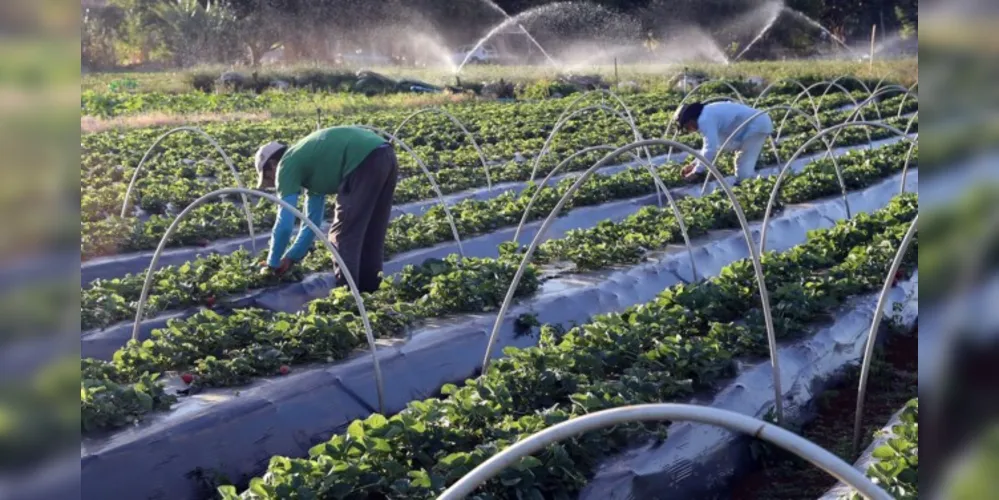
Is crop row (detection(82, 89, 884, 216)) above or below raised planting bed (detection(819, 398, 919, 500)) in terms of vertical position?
below

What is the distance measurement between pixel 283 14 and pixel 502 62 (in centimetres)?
1285

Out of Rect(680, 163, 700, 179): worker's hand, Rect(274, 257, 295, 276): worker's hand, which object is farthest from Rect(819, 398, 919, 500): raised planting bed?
Rect(680, 163, 700, 179): worker's hand

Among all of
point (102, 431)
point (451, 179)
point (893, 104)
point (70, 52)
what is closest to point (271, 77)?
point (893, 104)

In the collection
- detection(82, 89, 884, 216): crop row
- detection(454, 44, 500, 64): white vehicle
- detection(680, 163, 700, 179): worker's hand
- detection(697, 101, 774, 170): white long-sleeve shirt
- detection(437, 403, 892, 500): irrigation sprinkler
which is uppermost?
detection(437, 403, 892, 500): irrigation sprinkler

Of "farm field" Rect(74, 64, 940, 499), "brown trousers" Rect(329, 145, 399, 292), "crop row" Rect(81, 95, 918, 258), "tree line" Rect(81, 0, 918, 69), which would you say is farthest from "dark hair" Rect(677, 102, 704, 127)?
"tree line" Rect(81, 0, 918, 69)

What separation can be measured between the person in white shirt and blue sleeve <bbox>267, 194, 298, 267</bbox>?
20.6ft

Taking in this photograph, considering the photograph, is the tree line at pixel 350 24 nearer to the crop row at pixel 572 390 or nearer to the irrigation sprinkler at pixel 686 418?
the crop row at pixel 572 390

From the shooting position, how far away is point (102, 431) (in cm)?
524

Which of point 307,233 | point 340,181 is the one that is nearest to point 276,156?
point 340,181

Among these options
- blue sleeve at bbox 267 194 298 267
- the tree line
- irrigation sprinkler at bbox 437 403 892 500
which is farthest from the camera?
the tree line

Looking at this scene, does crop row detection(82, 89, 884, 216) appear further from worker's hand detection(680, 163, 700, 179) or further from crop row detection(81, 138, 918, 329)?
worker's hand detection(680, 163, 700, 179)

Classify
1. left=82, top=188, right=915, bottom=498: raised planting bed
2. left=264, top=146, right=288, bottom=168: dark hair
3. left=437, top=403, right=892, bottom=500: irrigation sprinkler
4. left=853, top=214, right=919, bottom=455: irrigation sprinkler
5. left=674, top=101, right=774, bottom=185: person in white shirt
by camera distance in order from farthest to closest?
1. left=674, top=101, right=774, bottom=185: person in white shirt
2. left=264, top=146, right=288, bottom=168: dark hair
3. left=853, top=214, right=919, bottom=455: irrigation sprinkler
4. left=82, top=188, right=915, bottom=498: raised planting bed
5. left=437, top=403, right=892, bottom=500: irrigation sprinkler

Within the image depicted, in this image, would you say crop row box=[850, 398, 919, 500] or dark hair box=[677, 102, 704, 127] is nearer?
crop row box=[850, 398, 919, 500]

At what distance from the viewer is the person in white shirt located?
43.3 ft
